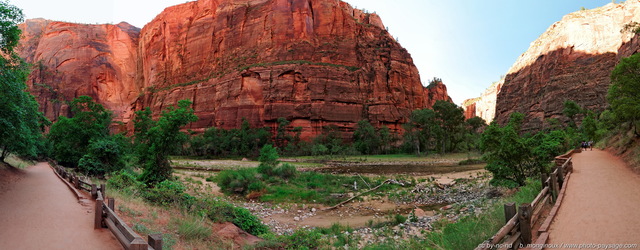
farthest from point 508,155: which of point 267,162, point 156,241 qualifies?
point 267,162

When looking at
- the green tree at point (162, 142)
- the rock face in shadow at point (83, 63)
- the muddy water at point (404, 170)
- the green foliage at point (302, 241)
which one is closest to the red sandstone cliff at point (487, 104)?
the muddy water at point (404, 170)

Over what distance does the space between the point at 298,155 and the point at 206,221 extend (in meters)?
48.8

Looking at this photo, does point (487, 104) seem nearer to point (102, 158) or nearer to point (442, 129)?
point (442, 129)

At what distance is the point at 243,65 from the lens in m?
72.1

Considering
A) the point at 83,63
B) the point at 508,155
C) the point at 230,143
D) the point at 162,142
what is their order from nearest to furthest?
the point at 508,155 < the point at 162,142 < the point at 230,143 < the point at 83,63

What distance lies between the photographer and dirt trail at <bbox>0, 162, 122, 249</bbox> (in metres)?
5.73

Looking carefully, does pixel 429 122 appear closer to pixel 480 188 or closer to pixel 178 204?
pixel 480 188

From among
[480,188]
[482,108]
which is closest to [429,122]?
[480,188]

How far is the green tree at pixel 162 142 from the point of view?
12.9 metres

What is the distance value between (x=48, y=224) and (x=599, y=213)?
1183 cm

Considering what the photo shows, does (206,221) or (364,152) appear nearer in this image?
(206,221)

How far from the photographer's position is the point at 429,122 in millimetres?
56875

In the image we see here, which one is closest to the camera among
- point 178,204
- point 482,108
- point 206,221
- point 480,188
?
point 206,221

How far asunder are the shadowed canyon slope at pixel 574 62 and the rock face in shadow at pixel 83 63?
336 ft
